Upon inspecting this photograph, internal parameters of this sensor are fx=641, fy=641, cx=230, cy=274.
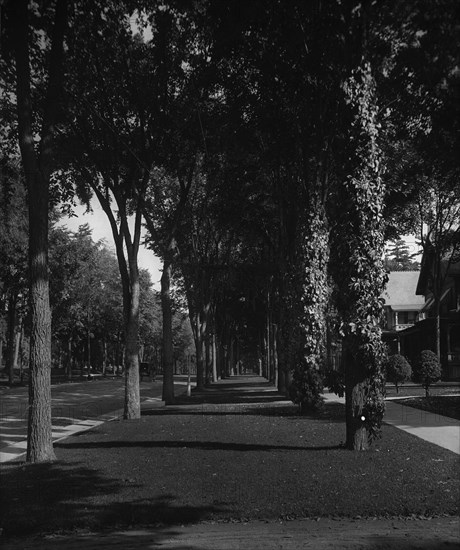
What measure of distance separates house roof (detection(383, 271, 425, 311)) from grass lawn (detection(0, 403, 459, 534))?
4351 centimetres

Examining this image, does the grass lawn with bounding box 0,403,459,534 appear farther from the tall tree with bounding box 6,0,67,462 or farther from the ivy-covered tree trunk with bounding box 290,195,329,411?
the ivy-covered tree trunk with bounding box 290,195,329,411

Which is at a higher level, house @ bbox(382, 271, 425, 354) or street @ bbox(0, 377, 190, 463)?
house @ bbox(382, 271, 425, 354)

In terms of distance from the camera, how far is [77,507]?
7.26 m

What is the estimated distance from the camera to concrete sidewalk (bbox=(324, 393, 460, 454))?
41.7ft

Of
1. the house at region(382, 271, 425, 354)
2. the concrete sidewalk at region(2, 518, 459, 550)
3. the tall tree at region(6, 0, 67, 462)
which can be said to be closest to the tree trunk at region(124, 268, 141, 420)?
the tall tree at region(6, 0, 67, 462)

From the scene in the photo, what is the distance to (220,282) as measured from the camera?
143ft

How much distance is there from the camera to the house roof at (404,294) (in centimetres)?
5578

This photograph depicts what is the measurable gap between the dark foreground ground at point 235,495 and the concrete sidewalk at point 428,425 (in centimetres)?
53

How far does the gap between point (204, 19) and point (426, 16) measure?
6.90 m

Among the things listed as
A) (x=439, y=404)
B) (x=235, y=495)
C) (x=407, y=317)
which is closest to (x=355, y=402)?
(x=235, y=495)

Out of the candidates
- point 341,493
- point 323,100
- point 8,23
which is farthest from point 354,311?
point 323,100

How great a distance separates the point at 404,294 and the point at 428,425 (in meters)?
43.0

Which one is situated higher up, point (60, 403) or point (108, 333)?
point (108, 333)

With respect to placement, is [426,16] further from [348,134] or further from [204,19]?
[204,19]
